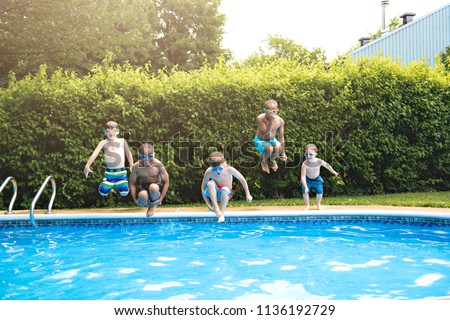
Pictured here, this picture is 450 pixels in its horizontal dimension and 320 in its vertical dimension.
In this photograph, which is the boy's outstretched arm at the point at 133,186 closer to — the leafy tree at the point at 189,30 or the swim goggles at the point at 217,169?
the swim goggles at the point at 217,169

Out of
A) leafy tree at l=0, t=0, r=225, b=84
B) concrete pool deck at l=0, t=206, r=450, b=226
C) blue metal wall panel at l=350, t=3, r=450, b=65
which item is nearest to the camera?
concrete pool deck at l=0, t=206, r=450, b=226

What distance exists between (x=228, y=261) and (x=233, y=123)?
5434 millimetres

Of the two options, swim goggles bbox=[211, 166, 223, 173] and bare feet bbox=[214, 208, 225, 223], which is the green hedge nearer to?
swim goggles bbox=[211, 166, 223, 173]

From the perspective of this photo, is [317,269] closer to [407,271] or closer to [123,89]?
[407,271]

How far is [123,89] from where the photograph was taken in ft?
37.4

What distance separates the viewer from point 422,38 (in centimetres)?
2534

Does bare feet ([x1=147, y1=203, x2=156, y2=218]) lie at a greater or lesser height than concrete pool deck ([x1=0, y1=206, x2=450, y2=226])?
greater

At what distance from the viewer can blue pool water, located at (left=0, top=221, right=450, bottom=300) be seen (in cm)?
536

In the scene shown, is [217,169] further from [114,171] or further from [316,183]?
[316,183]

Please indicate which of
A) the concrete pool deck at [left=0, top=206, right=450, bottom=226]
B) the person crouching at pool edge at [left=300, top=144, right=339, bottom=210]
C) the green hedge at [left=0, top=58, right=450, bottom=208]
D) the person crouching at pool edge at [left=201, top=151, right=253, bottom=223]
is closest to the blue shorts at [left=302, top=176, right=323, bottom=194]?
the person crouching at pool edge at [left=300, top=144, right=339, bottom=210]

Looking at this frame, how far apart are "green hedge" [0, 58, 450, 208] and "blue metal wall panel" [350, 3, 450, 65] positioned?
1342 centimetres

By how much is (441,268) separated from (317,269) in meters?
1.45

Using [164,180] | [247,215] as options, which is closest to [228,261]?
[164,180]

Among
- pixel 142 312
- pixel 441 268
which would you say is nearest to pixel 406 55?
pixel 441 268
